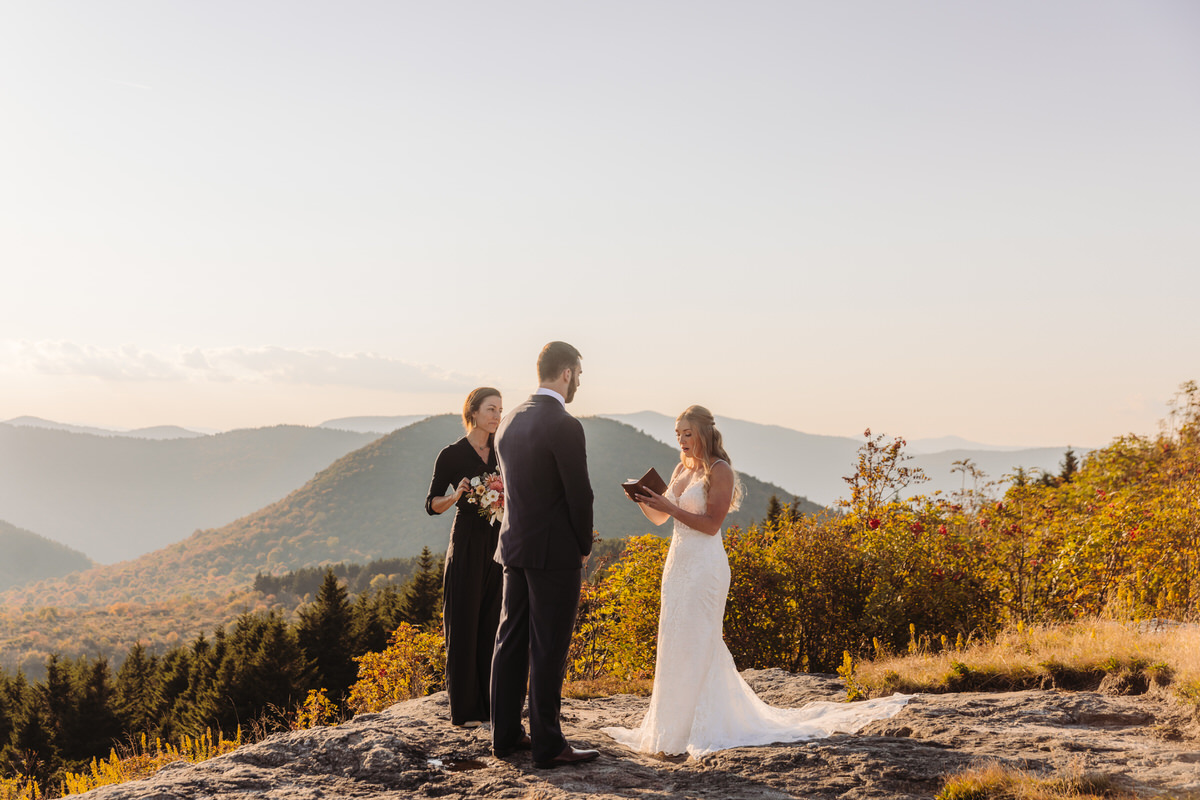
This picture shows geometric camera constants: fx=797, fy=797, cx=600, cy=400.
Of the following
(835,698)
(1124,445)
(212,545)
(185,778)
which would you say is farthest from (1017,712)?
(212,545)

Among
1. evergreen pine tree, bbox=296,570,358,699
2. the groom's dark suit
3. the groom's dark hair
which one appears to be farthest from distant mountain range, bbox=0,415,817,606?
the groom's dark hair

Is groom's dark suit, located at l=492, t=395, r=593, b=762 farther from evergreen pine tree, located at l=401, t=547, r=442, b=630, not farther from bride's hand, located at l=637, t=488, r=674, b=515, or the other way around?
evergreen pine tree, located at l=401, t=547, r=442, b=630

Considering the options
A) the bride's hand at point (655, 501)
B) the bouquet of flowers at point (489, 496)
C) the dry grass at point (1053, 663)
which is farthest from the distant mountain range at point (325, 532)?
the bride's hand at point (655, 501)

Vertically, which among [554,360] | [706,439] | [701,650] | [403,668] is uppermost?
[554,360]

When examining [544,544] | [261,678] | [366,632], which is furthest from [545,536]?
[366,632]

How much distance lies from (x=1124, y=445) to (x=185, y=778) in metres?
14.7

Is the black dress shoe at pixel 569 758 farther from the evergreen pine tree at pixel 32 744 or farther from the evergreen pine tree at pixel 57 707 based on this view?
the evergreen pine tree at pixel 57 707

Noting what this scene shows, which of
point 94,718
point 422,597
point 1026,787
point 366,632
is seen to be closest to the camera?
point 1026,787

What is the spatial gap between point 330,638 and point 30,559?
17448cm

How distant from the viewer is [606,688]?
8266 mm

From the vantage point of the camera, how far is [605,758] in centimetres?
470

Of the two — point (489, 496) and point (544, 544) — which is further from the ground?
point (489, 496)

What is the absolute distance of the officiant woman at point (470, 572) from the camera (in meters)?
5.49

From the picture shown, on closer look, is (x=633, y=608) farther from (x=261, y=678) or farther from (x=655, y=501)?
(x=261, y=678)
